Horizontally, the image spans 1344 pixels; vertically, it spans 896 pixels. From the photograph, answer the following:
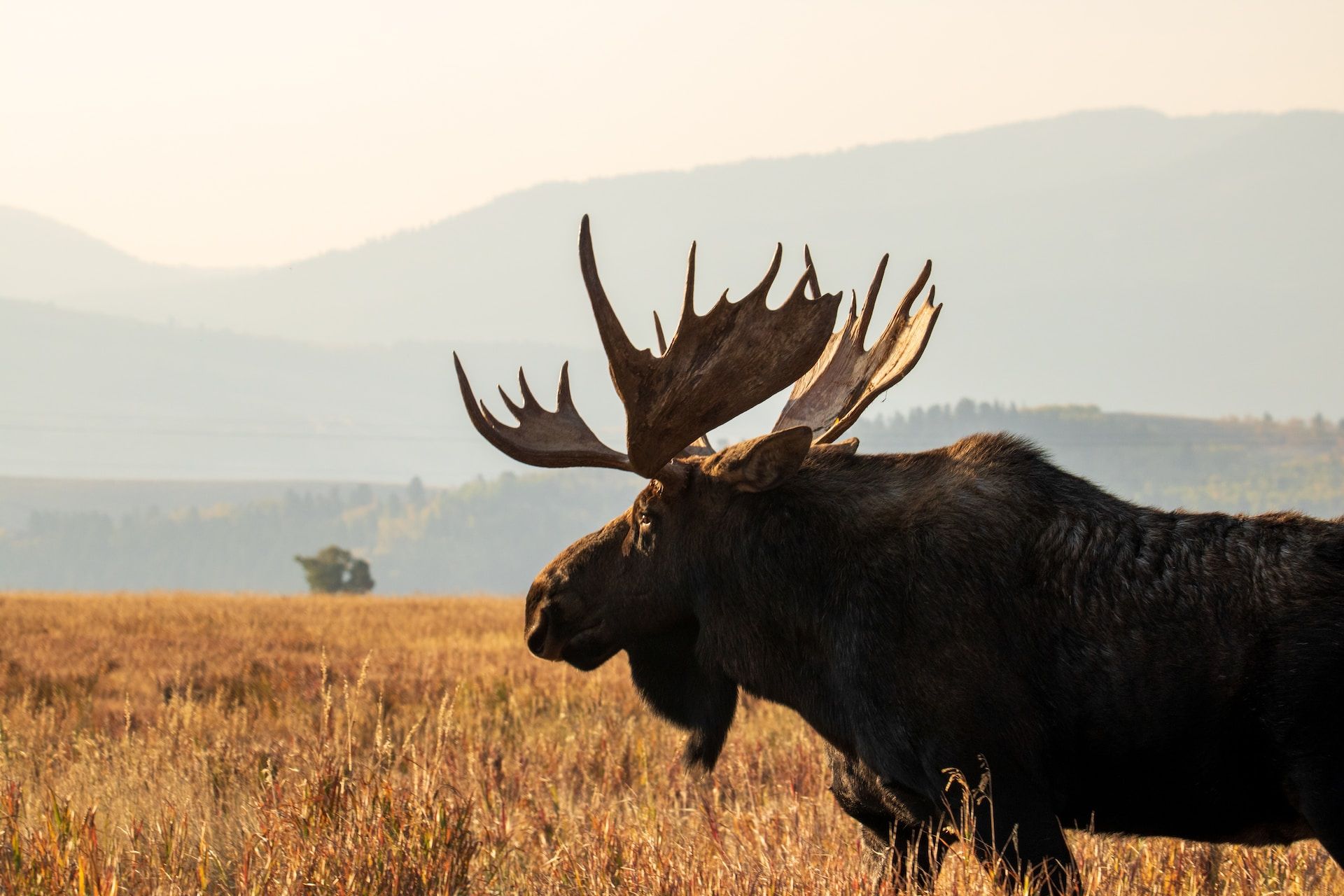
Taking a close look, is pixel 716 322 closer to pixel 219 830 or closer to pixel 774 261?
pixel 774 261

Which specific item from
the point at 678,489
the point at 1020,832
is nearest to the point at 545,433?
the point at 678,489

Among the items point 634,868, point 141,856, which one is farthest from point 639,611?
point 141,856

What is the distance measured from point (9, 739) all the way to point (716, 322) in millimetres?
4429

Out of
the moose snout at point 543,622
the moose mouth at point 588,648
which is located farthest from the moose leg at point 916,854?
the moose snout at point 543,622

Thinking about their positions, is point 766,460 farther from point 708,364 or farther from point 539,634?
point 539,634

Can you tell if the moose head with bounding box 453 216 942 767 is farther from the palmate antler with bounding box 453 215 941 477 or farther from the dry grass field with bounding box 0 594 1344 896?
the dry grass field with bounding box 0 594 1344 896

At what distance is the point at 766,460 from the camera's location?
4.11 m

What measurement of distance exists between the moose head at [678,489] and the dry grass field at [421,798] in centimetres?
50

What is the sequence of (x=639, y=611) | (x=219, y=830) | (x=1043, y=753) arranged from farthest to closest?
(x=219, y=830), (x=639, y=611), (x=1043, y=753)

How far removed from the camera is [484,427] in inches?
178

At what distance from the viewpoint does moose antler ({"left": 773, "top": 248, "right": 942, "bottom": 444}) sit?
4922 millimetres

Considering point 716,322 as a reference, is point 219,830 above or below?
below

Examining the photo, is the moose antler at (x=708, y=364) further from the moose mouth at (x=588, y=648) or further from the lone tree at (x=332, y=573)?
the lone tree at (x=332, y=573)

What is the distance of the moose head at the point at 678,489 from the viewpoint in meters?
4.23
